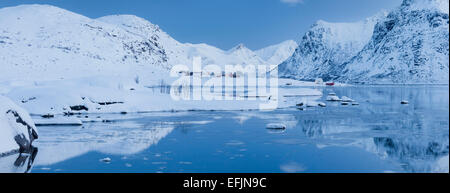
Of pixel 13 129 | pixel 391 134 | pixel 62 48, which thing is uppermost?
pixel 62 48

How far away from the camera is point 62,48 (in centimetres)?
14275

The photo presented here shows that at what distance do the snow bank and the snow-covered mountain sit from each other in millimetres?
75654

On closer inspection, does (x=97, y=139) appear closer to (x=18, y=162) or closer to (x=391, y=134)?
(x=18, y=162)

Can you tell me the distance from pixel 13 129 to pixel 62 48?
132 meters

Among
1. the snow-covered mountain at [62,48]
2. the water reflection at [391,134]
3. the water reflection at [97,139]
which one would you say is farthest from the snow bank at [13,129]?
the snow-covered mountain at [62,48]

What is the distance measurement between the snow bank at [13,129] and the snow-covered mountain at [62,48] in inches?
2978

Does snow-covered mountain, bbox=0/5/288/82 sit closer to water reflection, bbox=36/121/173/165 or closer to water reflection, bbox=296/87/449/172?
water reflection, bbox=36/121/173/165

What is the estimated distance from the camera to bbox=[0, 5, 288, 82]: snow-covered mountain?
368 ft

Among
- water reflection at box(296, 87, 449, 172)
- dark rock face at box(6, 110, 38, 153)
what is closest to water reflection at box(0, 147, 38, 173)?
dark rock face at box(6, 110, 38, 153)

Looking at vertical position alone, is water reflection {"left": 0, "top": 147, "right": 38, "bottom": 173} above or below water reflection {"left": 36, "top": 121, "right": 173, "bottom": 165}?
below

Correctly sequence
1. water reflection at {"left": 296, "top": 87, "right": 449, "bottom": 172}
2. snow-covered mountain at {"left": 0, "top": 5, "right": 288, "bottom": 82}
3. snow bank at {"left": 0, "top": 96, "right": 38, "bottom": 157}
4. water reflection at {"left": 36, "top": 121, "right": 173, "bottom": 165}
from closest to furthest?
1. snow bank at {"left": 0, "top": 96, "right": 38, "bottom": 157}
2. water reflection at {"left": 296, "top": 87, "right": 449, "bottom": 172}
3. water reflection at {"left": 36, "top": 121, "right": 173, "bottom": 165}
4. snow-covered mountain at {"left": 0, "top": 5, "right": 288, "bottom": 82}

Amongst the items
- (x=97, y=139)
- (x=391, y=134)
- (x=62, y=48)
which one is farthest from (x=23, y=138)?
(x=62, y=48)

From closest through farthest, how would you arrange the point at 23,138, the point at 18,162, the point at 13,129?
the point at 18,162
the point at 13,129
the point at 23,138

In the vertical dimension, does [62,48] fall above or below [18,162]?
above
